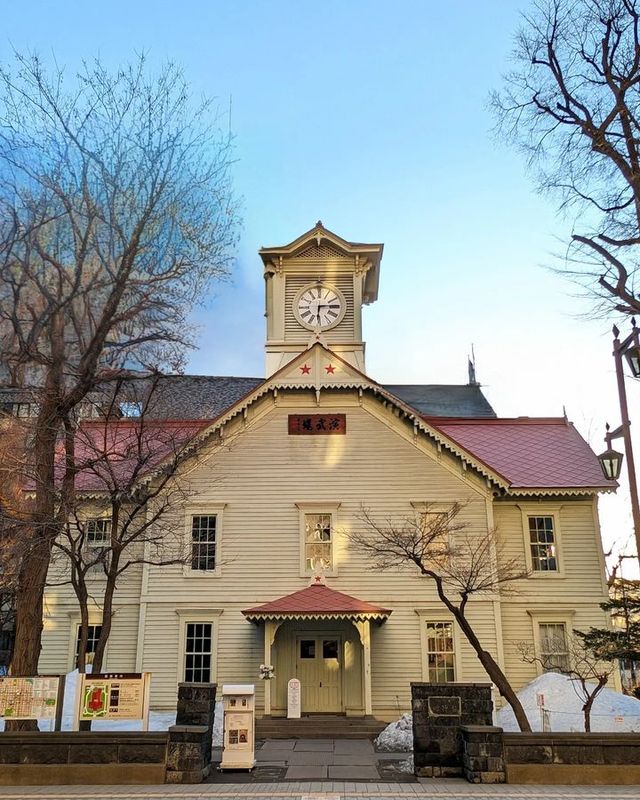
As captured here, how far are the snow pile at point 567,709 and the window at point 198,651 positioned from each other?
7.75 metres

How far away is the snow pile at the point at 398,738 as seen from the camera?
49.3ft

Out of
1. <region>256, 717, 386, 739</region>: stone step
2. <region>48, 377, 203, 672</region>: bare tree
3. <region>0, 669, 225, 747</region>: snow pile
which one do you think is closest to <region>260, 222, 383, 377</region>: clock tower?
<region>48, 377, 203, 672</region>: bare tree

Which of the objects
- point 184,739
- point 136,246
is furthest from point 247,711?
point 136,246

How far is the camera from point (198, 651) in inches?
781

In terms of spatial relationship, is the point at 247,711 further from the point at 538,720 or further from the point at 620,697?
the point at 620,697

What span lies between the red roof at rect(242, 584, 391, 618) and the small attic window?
5876 millimetres

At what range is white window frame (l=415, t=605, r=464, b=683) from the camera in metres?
19.5

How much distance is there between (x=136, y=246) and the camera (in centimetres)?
1527

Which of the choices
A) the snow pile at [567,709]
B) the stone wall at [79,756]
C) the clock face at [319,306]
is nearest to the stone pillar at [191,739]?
the stone wall at [79,756]

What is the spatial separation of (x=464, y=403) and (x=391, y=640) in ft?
71.5

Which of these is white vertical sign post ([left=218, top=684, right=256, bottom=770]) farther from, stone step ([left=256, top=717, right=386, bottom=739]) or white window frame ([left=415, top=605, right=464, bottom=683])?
white window frame ([left=415, top=605, right=464, bottom=683])

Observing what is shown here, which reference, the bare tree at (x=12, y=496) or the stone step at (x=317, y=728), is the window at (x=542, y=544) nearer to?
the stone step at (x=317, y=728)

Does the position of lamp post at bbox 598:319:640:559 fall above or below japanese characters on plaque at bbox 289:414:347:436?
below

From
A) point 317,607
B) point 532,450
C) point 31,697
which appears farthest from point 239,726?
point 532,450
